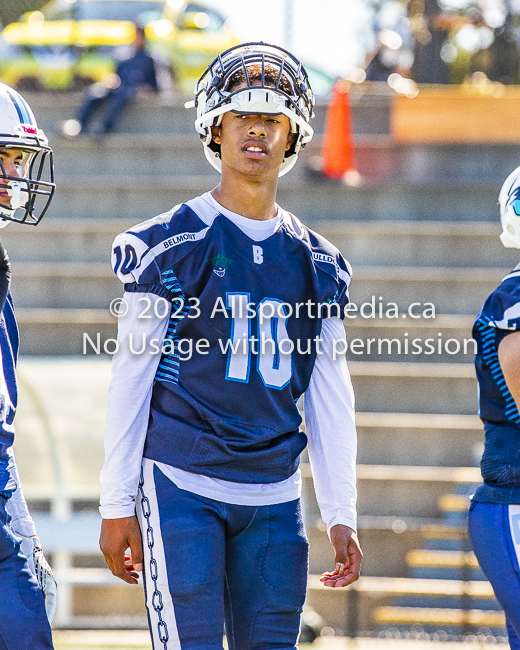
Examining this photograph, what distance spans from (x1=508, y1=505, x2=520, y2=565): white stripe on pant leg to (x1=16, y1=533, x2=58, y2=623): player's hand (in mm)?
1277

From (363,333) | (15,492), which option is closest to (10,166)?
(15,492)

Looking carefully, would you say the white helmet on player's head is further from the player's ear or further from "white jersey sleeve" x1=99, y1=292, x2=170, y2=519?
"white jersey sleeve" x1=99, y1=292, x2=170, y2=519

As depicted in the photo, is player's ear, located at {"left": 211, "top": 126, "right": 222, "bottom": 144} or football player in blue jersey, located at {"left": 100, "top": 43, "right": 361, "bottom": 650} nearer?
football player in blue jersey, located at {"left": 100, "top": 43, "right": 361, "bottom": 650}

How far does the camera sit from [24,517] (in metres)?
2.74

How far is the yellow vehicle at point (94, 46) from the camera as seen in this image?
459 inches

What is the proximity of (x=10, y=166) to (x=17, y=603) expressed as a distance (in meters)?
1.20

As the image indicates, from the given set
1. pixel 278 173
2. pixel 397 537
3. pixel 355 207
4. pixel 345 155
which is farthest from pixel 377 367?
pixel 278 173

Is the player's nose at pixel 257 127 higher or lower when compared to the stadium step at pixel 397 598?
higher

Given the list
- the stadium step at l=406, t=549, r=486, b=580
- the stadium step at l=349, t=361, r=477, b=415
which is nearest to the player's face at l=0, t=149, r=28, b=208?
the stadium step at l=406, t=549, r=486, b=580

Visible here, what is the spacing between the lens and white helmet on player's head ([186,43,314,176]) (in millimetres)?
2807

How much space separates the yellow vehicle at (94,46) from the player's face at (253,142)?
29.2 ft

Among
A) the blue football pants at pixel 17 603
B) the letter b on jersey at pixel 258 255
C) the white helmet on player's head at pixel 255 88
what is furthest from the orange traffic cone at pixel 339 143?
the blue football pants at pixel 17 603

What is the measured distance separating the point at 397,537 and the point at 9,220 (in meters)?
4.15

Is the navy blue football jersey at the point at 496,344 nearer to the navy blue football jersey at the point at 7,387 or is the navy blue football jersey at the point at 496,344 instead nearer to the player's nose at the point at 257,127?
the player's nose at the point at 257,127
